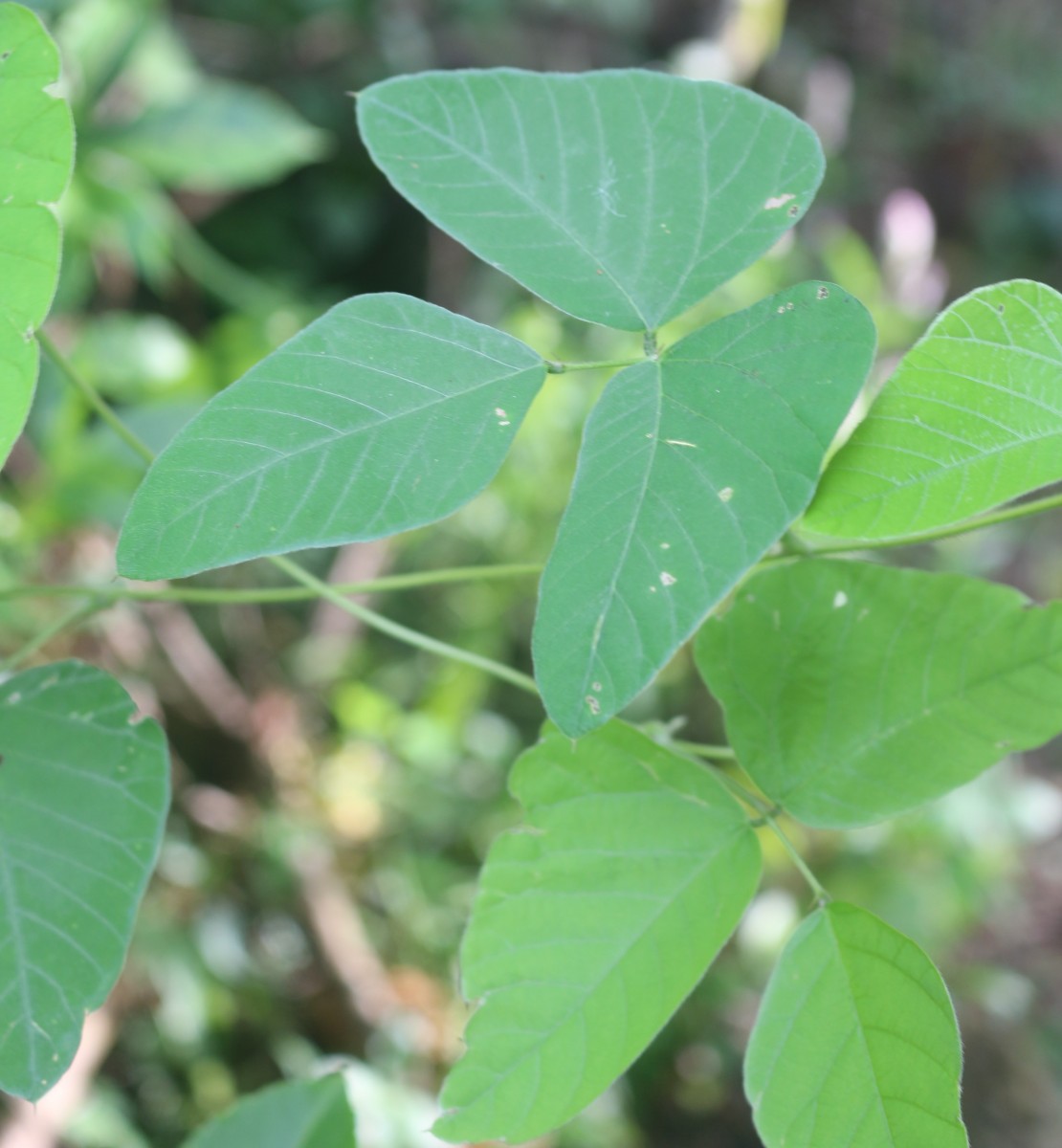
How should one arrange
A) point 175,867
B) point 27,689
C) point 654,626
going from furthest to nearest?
point 175,867 < point 27,689 < point 654,626

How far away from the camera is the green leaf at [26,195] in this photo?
0.35m

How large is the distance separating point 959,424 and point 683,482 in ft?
0.35

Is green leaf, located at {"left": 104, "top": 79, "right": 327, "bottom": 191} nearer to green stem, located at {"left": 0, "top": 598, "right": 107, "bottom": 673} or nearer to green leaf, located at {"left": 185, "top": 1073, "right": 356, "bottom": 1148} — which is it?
green stem, located at {"left": 0, "top": 598, "right": 107, "bottom": 673}

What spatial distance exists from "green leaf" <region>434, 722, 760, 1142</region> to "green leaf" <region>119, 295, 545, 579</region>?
126 millimetres

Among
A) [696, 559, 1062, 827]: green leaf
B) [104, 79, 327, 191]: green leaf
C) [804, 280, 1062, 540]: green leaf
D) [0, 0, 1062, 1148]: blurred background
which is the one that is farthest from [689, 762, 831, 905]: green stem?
[104, 79, 327, 191]: green leaf

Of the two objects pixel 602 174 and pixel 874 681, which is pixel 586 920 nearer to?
pixel 874 681

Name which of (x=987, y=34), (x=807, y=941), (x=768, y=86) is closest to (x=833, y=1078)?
(x=807, y=941)

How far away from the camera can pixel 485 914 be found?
0.40 meters

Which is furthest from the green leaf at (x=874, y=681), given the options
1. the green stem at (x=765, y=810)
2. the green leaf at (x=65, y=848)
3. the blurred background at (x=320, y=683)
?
the blurred background at (x=320, y=683)

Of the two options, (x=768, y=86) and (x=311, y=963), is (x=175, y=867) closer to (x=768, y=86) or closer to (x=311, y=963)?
(x=311, y=963)

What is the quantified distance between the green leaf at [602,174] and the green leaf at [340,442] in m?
0.04

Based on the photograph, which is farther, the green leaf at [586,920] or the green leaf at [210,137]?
the green leaf at [210,137]

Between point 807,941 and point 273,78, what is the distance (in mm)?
1726

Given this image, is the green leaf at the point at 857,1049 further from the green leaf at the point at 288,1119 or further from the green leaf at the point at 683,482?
the green leaf at the point at 288,1119
